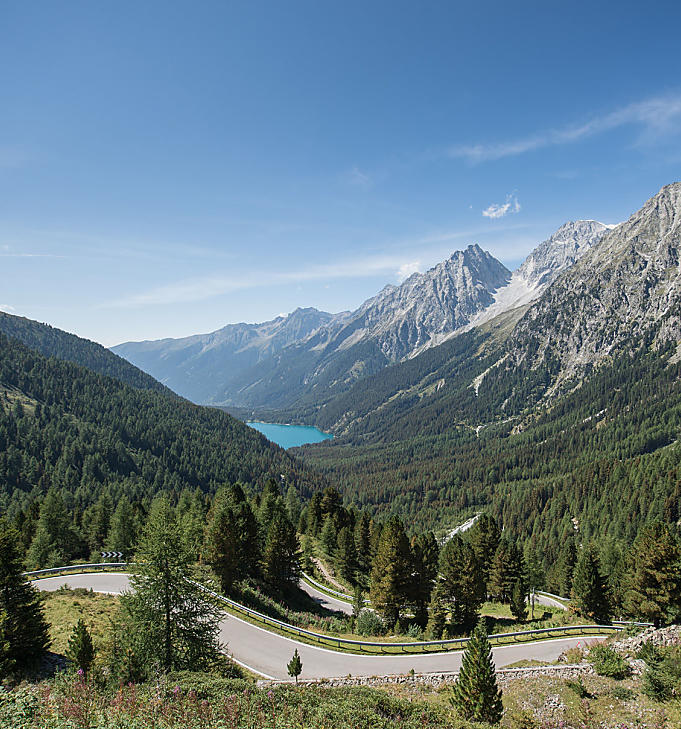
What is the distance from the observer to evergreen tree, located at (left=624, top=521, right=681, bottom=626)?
3853 centimetres

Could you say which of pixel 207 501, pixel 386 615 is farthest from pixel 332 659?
pixel 207 501

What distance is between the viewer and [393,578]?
139ft

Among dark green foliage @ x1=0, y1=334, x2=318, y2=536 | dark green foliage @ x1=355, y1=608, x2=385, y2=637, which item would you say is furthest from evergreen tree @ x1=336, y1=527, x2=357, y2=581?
dark green foliage @ x1=0, y1=334, x2=318, y2=536

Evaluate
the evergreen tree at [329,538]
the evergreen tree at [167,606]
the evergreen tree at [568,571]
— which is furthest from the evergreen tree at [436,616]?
the evergreen tree at [568,571]

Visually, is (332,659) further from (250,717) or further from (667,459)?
(667,459)

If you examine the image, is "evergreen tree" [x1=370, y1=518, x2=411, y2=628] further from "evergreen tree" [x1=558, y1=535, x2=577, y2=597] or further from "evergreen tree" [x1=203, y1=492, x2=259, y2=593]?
"evergreen tree" [x1=558, y1=535, x2=577, y2=597]

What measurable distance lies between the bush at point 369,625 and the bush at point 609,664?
19.6 metres

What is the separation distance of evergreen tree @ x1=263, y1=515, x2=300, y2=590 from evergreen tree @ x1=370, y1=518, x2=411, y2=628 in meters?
11.6

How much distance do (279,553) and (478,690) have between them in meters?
33.0

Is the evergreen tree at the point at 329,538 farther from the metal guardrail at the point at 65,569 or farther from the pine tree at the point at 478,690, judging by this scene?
the pine tree at the point at 478,690

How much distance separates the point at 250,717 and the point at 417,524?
586 feet

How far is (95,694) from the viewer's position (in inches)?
623

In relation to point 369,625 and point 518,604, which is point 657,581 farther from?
point 369,625

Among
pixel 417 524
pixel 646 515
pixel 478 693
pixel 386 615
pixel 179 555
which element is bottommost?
pixel 417 524
